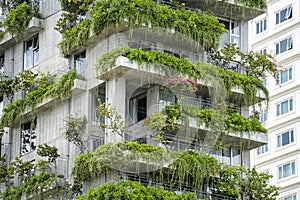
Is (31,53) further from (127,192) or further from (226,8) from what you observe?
(127,192)

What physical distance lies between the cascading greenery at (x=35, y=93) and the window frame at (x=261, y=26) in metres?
30.7

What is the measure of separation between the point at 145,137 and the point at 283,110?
101ft

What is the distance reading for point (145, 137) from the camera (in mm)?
41344

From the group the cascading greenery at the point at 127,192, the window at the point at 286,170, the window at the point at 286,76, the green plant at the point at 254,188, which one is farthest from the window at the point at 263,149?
the cascading greenery at the point at 127,192

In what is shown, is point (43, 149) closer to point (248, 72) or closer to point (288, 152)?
point (248, 72)

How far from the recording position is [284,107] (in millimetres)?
71000

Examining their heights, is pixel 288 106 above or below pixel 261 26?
below

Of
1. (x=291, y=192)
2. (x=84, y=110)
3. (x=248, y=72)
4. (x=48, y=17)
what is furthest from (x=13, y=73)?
(x=291, y=192)

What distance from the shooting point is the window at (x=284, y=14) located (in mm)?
71875

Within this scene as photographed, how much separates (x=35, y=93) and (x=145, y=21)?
5.87 metres

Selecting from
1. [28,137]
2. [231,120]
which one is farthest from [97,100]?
[231,120]

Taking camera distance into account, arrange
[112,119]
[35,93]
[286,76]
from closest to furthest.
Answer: [112,119], [35,93], [286,76]

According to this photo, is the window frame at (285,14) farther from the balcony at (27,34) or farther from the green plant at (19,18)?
the green plant at (19,18)

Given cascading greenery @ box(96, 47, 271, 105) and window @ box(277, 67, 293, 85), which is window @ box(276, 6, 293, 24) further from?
cascading greenery @ box(96, 47, 271, 105)
